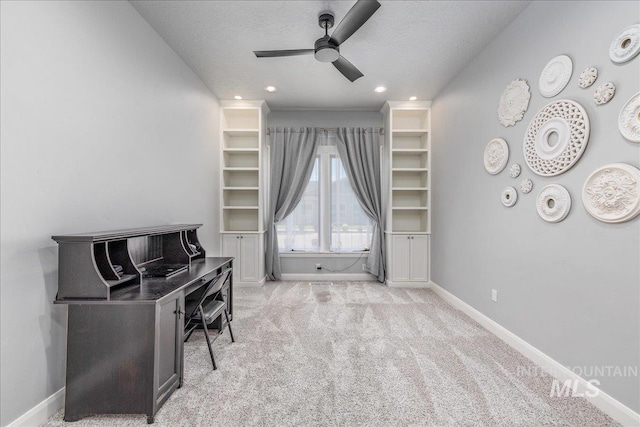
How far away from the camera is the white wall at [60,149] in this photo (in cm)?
143

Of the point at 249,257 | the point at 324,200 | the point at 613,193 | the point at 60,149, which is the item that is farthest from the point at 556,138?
the point at 249,257

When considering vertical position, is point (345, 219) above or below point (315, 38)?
below

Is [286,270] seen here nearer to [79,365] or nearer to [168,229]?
[168,229]

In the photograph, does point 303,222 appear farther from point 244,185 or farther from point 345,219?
point 244,185

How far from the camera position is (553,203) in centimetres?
204

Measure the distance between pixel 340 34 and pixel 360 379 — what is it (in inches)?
105

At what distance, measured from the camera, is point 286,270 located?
4727mm

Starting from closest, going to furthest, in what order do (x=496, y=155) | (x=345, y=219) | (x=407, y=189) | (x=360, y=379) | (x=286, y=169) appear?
(x=360, y=379) < (x=496, y=155) < (x=407, y=189) < (x=286, y=169) < (x=345, y=219)

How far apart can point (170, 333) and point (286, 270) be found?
9.79ft

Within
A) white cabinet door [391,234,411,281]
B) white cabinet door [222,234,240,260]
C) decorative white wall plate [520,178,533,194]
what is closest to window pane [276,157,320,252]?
white cabinet door [222,234,240,260]

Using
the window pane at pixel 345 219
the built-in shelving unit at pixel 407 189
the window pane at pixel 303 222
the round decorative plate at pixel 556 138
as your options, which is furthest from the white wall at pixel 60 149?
the round decorative plate at pixel 556 138

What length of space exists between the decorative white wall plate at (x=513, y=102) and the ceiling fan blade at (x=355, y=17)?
1.44 metres

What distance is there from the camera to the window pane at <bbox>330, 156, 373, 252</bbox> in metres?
4.71

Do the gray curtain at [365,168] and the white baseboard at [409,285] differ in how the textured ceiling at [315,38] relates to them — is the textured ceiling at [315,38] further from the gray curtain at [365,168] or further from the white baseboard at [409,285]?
the white baseboard at [409,285]
